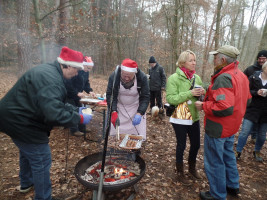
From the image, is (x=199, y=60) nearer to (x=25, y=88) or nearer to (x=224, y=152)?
(x=224, y=152)

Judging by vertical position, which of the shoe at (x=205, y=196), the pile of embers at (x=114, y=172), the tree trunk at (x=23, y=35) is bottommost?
the shoe at (x=205, y=196)

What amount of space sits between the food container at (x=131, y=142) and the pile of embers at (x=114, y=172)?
34 cm

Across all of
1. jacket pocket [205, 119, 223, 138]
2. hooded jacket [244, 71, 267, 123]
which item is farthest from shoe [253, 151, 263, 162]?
jacket pocket [205, 119, 223, 138]

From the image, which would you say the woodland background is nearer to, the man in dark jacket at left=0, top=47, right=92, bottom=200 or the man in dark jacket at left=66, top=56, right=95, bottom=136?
the man in dark jacket at left=66, top=56, right=95, bottom=136

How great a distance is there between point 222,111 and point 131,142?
1.58m

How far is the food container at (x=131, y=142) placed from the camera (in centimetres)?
285

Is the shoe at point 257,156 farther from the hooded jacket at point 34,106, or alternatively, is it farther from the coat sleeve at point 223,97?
the hooded jacket at point 34,106

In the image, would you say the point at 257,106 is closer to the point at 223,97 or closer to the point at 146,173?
the point at 223,97

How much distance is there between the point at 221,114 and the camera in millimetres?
2211

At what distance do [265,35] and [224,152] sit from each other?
19.5 ft

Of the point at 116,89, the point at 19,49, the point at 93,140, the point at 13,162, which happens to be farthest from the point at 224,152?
the point at 19,49

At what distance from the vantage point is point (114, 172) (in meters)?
2.72

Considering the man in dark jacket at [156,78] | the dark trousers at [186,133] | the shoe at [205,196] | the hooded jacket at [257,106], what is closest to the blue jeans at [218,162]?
the shoe at [205,196]

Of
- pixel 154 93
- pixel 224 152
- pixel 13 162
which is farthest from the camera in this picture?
pixel 154 93
